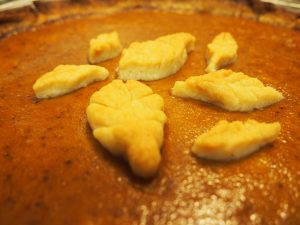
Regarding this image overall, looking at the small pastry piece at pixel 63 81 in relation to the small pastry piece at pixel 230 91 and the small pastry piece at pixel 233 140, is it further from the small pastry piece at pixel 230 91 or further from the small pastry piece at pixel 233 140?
the small pastry piece at pixel 233 140

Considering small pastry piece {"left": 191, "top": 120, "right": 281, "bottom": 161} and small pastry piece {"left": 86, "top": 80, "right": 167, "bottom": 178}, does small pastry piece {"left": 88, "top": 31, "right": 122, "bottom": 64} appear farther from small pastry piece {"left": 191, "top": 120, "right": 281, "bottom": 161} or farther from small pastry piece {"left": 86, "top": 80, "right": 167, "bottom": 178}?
small pastry piece {"left": 191, "top": 120, "right": 281, "bottom": 161}

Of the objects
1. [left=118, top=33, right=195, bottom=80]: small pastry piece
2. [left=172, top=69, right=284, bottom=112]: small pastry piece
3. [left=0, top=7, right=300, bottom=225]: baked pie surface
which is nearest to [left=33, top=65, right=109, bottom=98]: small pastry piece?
[left=0, top=7, right=300, bottom=225]: baked pie surface

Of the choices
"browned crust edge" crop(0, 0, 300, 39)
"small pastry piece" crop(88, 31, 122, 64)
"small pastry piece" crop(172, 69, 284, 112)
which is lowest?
"browned crust edge" crop(0, 0, 300, 39)

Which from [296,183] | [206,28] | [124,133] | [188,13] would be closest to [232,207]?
[296,183]

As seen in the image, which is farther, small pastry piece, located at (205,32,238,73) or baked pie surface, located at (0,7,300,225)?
small pastry piece, located at (205,32,238,73)

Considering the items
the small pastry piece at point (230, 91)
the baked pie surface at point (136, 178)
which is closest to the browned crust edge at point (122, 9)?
the baked pie surface at point (136, 178)

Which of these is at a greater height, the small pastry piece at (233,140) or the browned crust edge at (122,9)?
the small pastry piece at (233,140)
